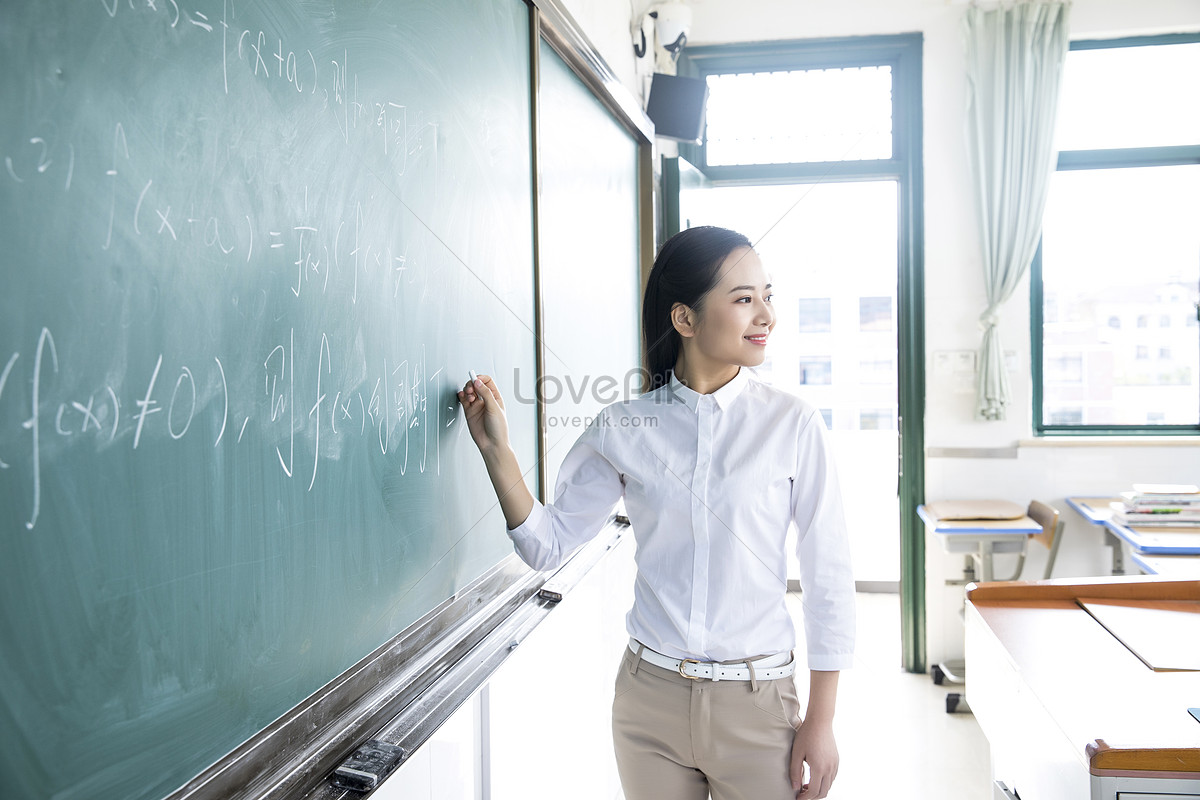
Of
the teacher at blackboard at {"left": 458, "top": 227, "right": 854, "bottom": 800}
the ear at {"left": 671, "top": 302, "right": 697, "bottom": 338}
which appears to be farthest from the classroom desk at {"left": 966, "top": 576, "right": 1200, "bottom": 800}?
the ear at {"left": 671, "top": 302, "right": 697, "bottom": 338}

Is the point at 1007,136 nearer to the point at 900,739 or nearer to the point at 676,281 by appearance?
the point at 900,739

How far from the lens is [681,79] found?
3385mm

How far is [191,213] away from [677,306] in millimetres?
833

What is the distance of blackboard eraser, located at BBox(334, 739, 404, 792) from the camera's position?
0.93 m

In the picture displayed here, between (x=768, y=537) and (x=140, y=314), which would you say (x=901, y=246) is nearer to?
(x=768, y=537)

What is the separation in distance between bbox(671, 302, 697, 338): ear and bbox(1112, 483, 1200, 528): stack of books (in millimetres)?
2853

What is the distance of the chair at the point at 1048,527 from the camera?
140 inches

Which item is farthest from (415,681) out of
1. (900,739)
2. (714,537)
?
(900,739)

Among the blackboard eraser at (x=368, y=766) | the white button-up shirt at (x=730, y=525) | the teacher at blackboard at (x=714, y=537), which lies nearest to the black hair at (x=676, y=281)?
the teacher at blackboard at (x=714, y=537)

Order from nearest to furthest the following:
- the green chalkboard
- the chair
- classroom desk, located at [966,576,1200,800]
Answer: the green chalkboard, classroom desk, located at [966,576,1200,800], the chair

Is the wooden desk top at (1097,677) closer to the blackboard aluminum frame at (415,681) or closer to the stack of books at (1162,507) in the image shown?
the blackboard aluminum frame at (415,681)

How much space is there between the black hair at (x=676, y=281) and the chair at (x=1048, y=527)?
2.78 m

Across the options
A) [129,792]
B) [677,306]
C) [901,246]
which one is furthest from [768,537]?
[901,246]

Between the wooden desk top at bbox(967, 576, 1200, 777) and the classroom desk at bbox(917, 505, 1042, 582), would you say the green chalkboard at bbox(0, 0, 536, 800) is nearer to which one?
the wooden desk top at bbox(967, 576, 1200, 777)
